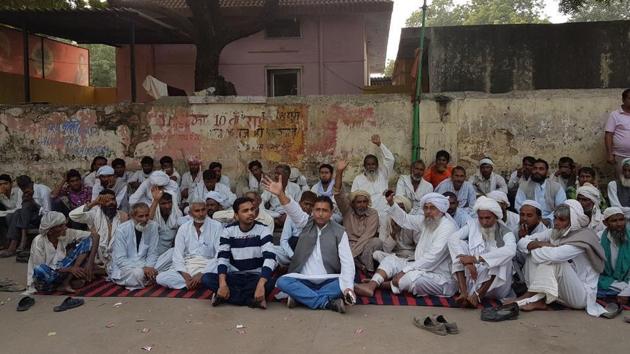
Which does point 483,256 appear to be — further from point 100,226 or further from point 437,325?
point 100,226

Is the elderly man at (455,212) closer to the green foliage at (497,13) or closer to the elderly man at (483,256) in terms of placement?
the elderly man at (483,256)

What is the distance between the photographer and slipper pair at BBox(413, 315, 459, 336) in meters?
4.09

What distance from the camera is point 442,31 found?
939cm

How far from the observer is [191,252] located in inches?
218

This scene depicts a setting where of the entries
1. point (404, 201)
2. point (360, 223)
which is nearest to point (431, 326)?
point (360, 223)

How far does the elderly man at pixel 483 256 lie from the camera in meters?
4.69

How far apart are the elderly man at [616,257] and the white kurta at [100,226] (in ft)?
15.4

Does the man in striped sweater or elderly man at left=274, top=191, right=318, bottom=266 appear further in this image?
elderly man at left=274, top=191, right=318, bottom=266

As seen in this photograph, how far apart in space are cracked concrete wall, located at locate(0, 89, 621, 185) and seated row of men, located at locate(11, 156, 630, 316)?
2.56 metres

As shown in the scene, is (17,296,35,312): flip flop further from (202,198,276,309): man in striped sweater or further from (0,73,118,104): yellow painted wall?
(0,73,118,104): yellow painted wall

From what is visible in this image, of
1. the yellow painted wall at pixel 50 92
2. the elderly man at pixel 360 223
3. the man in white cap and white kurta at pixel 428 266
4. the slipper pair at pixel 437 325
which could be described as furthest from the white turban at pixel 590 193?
the yellow painted wall at pixel 50 92

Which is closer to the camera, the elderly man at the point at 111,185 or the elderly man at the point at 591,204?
the elderly man at the point at 591,204

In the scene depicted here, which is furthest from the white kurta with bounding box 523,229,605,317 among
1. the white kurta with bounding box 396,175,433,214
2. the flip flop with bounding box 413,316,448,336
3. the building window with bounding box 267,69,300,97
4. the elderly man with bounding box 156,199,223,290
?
the building window with bounding box 267,69,300,97

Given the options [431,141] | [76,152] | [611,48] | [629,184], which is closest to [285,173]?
[431,141]
